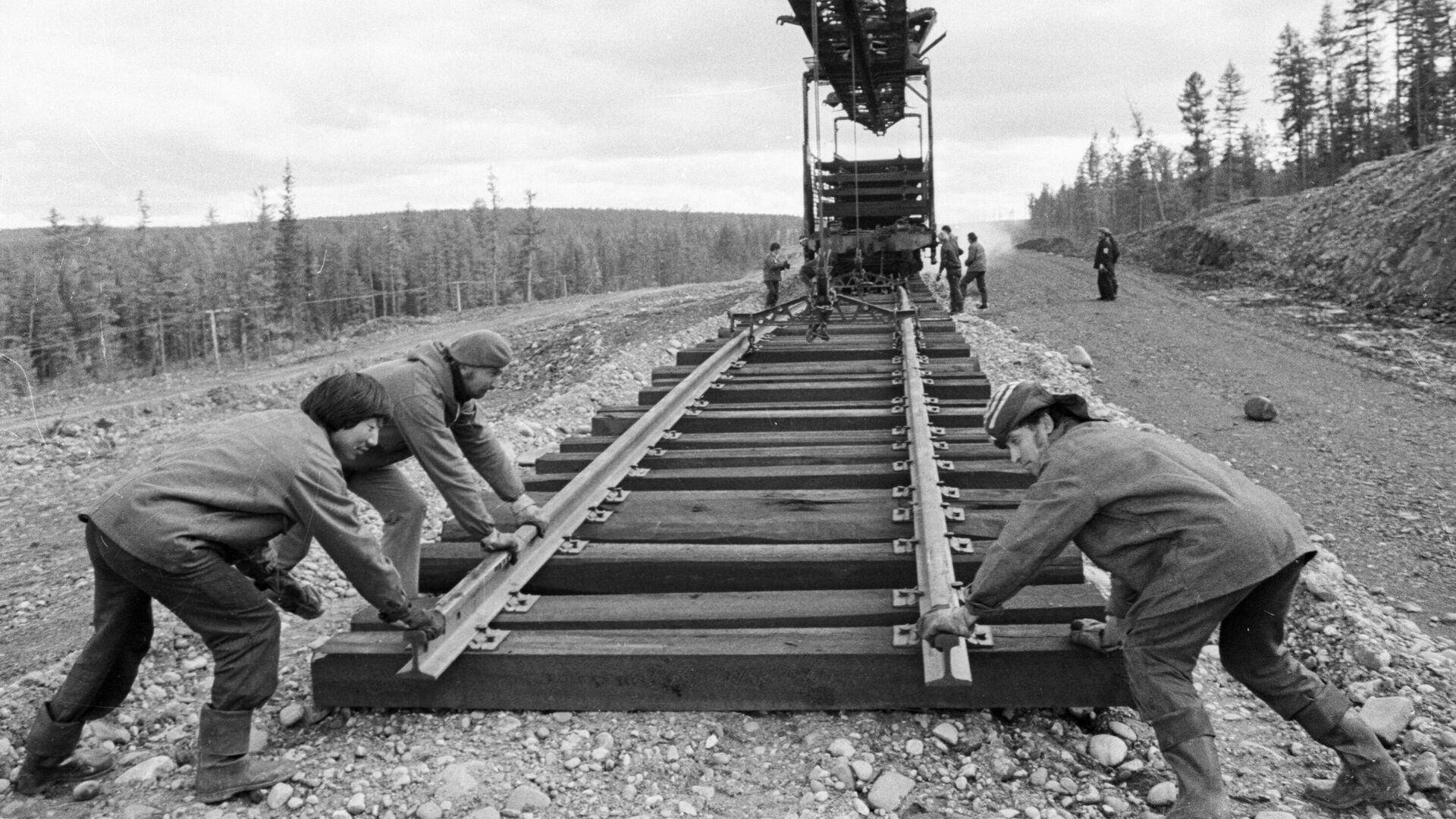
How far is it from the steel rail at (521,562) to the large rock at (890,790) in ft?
4.45

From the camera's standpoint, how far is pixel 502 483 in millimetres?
4168

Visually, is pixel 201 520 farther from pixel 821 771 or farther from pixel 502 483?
pixel 821 771

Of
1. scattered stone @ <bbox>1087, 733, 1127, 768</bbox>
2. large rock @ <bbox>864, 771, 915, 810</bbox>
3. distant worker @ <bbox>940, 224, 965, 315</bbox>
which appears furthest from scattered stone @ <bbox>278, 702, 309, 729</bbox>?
distant worker @ <bbox>940, 224, 965, 315</bbox>

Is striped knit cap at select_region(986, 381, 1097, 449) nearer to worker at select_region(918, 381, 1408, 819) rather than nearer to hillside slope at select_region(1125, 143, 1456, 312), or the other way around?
worker at select_region(918, 381, 1408, 819)


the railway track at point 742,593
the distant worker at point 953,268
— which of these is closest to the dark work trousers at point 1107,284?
the distant worker at point 953,268

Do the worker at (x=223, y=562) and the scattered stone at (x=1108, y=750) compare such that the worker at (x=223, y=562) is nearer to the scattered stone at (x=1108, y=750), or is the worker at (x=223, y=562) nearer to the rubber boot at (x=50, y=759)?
the rubber boot at (x=50, y=759)

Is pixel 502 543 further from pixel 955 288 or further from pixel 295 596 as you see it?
pixel 955 288

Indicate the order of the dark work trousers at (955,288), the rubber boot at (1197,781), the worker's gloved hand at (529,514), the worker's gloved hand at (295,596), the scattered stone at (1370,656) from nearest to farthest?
the rubber boot at (1197,781)
the worker's gloved hand at (295,596)
the scattered stone at (1370,656)
the worker's gloved hand at (529,514)
the dark work trousers at (955,288)

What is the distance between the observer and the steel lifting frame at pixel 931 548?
115 inches

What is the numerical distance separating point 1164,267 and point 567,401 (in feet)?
76.3

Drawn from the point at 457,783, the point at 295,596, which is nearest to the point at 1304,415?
the point at 457,783

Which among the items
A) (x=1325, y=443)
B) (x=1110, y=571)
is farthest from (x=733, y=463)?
(x=1325, y=443)

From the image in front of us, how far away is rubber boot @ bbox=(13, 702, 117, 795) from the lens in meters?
3.03

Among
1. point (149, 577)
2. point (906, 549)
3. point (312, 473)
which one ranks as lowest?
point (906, 549)
